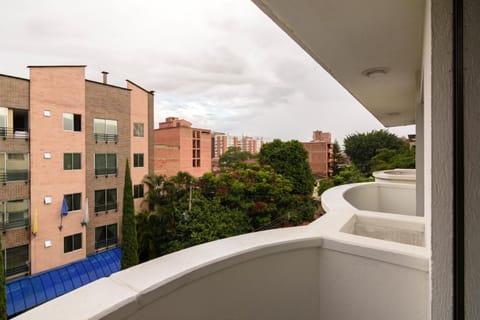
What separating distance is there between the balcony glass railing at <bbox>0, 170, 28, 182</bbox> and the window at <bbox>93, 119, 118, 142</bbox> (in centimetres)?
256

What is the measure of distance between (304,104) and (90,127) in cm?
1534

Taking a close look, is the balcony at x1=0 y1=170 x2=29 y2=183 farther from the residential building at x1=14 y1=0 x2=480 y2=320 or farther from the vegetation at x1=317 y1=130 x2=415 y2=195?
the vegetation at x1=317 y1=130 x2=415 y2=195

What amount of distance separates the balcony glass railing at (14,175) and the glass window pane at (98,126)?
2.69 metres

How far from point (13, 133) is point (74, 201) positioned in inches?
119

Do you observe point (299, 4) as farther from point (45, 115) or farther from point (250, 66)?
point (250, 66)

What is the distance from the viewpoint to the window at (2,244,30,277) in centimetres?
789

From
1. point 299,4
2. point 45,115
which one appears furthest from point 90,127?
point 299,4

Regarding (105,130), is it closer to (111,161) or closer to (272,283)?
(111,161)

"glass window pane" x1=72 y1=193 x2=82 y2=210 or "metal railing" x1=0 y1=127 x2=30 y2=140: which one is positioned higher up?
"metal railing" x1=0 y1=127 x2=30 y2=140

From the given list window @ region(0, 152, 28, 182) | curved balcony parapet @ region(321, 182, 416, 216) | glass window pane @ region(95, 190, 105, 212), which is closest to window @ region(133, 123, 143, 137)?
glass window pane @ region(95, 190, 105, 212)

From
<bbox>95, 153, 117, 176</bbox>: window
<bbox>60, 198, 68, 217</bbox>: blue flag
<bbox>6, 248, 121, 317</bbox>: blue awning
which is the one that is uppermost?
<bbox>95, 153, 117, 176</bbox>: window

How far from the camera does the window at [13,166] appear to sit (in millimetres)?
7621

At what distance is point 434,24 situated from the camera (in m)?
0.57

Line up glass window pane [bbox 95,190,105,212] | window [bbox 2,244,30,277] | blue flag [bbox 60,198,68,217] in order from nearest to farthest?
window [bbox 2,244,30,277] → blue flag [bbox 60,198,68,217] → glass window pane [bbox 95,190,105,212]
